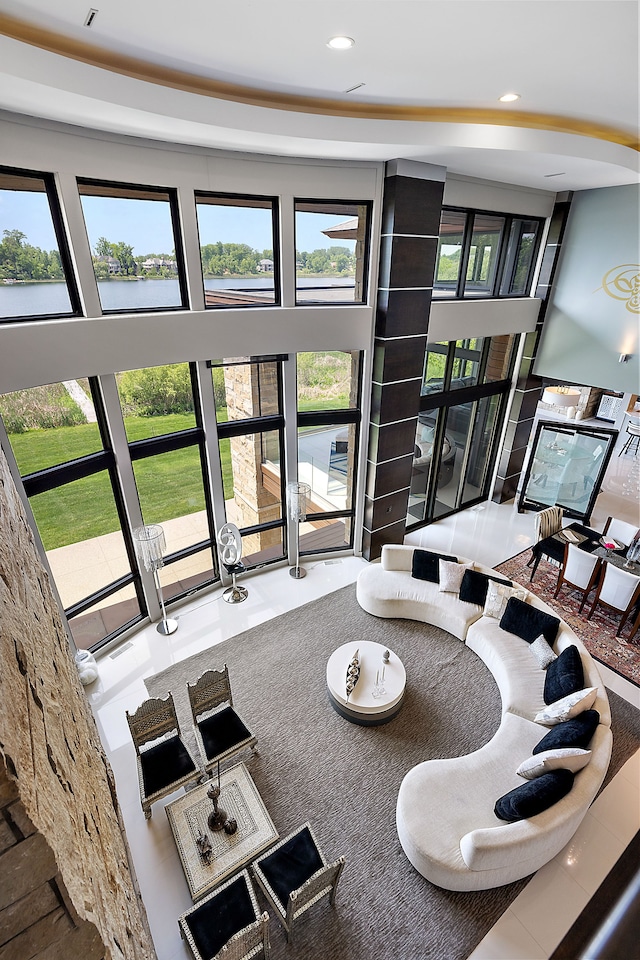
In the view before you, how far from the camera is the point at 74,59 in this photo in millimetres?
3012

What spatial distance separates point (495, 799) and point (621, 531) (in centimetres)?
472

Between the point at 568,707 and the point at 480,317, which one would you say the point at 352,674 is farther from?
the point at 480,317

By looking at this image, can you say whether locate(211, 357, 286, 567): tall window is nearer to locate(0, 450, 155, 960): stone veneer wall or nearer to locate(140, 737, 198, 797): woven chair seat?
locate(140, 737, 198, 797): woven chair seat

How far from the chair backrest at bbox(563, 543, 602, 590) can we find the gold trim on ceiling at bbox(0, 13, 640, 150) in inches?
182

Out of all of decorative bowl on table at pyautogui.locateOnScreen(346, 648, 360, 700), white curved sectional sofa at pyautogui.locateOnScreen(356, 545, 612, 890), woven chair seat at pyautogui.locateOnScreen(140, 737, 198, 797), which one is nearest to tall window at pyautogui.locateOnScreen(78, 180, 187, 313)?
woven chair seat at pyautogui.locateOnScreen(140, 737, 198, 797)

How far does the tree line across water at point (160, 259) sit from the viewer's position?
3.87 metres

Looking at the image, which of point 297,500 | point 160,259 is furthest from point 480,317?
point 160,259

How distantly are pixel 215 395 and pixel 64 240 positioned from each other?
81.3 inches

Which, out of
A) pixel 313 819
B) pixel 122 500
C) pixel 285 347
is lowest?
pixel 313 819

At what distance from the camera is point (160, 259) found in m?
4.74

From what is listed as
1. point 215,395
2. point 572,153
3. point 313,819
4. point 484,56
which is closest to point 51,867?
point 313,819

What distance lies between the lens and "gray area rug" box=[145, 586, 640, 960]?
322 cm

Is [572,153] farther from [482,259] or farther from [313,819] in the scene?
[313,819]

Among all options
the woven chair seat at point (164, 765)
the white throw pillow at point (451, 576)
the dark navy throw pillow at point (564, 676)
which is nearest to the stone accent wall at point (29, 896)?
the woven chair seat at point (164, 765)
